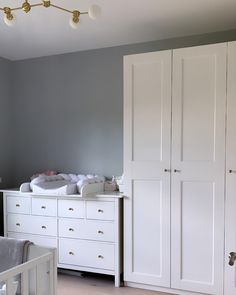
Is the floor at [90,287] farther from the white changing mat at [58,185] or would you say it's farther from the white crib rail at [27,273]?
the white crib rail at [27,273]

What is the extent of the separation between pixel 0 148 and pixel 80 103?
116 centimetres

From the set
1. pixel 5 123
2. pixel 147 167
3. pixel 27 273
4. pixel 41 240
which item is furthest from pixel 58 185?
pixel 27 273

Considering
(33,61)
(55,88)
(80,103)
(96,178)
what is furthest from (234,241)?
(33,61)

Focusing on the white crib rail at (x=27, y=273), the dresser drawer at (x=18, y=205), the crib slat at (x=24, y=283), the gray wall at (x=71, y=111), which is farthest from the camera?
the gray wall at (x=71, y=111)

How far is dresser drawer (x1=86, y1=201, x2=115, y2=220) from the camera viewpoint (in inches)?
120

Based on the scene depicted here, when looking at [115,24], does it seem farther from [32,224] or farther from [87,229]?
[32,224]

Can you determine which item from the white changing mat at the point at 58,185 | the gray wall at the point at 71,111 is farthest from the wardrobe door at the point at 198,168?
the white changing mat at the point at 58,185

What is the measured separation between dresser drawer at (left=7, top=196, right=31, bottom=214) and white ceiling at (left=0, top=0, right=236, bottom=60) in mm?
1704

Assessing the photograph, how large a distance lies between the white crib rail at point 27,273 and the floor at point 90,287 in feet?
3.55

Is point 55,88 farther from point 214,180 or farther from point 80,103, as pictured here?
point 214,180

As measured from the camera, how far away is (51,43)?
11.6 ft

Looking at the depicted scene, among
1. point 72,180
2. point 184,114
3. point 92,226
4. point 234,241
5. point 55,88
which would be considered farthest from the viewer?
point 55,88

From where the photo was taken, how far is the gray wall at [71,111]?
12.0 ft

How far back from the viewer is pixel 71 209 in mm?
3195
